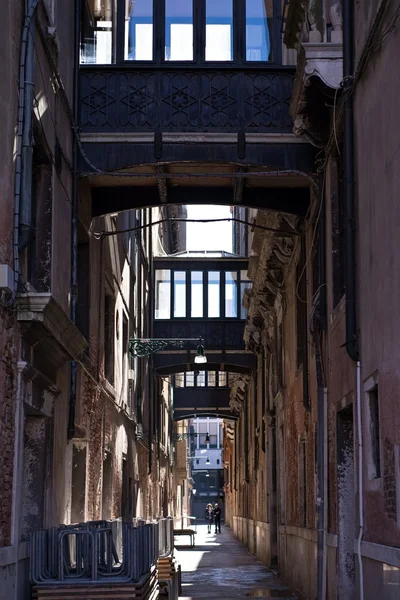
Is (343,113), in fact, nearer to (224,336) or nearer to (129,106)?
(129,106)

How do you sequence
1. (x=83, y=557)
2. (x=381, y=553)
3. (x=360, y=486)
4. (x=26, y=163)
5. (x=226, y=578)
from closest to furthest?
(x=381, y=553)
(x=26, y=163)
(x=83, y=557)
(x=360, y=486)
(x=226, y=578)

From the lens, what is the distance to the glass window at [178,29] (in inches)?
695

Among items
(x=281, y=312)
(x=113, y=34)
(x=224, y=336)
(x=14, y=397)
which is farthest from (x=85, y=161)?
(x=224, y=336)

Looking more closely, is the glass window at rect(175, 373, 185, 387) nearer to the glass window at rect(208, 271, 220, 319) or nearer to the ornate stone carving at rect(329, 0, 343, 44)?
the glass window at rect(208, 271, 220, 319)

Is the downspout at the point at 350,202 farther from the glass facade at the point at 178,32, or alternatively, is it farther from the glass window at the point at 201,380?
the glass window at the point at 201,380

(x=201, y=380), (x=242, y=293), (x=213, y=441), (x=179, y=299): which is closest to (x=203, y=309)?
(x=179, y=299)

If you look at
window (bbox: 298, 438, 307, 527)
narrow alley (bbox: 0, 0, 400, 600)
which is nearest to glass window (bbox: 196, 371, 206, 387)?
narrow alley (bbox: 0, 0, 400, 600)

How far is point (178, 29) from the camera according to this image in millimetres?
17953

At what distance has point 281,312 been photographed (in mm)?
25516

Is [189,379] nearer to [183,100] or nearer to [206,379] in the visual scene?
[206,379]

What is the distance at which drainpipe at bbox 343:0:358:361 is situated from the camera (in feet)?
42.7

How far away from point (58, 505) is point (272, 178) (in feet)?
22.9

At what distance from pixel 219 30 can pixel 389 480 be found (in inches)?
378

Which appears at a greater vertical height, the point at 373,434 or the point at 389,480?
the point at 373,434
